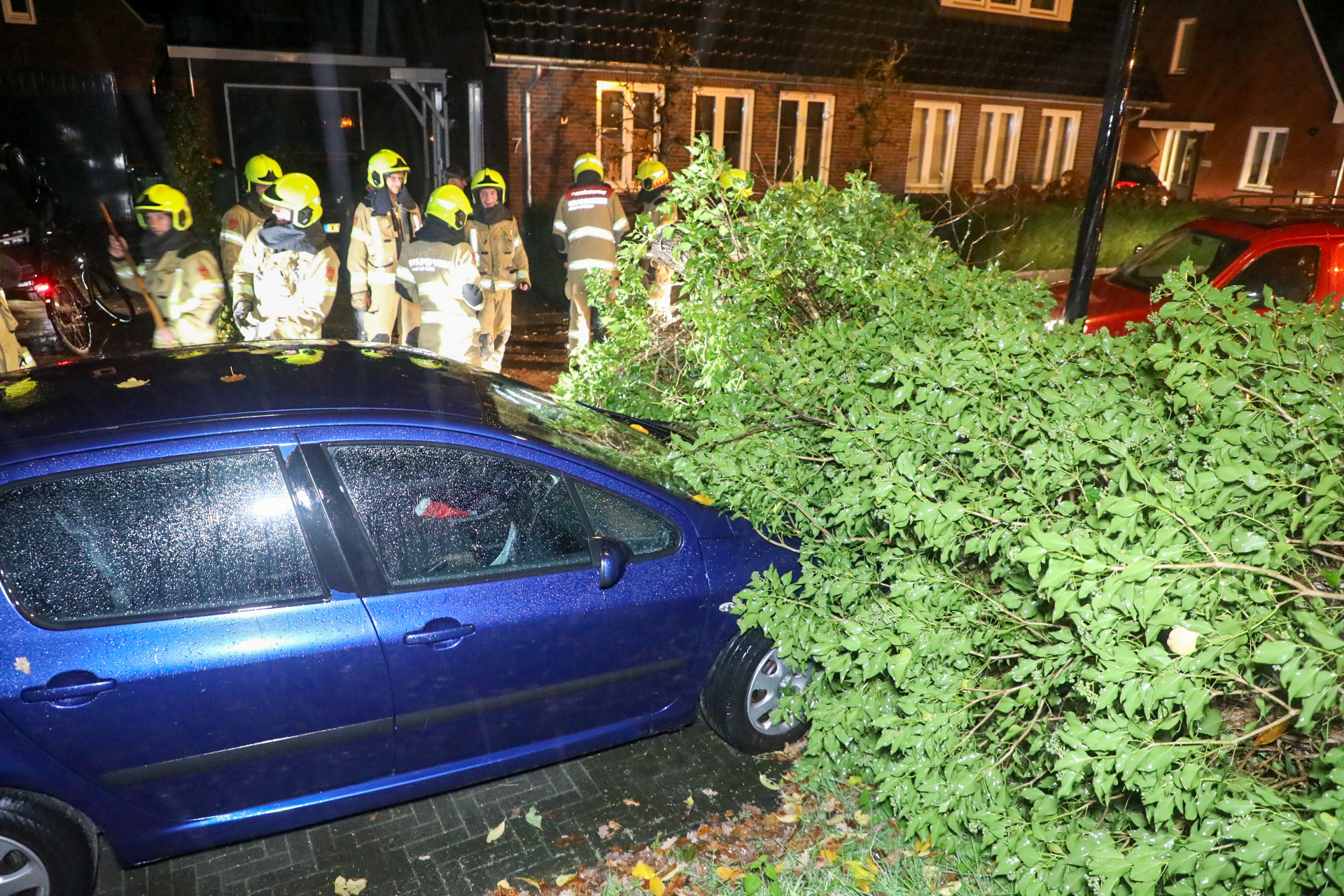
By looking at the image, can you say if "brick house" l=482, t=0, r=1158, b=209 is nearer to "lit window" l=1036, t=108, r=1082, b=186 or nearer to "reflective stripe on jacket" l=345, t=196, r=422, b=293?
"lit window" l=1036, t=108, r=1082, b=186

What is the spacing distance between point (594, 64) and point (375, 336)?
907 centimetres

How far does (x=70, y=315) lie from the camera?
356 inches

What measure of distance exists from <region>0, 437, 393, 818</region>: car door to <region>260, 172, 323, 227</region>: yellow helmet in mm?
4340

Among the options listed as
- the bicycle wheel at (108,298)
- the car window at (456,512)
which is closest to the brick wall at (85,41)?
the bicycle wheel at (108,298)

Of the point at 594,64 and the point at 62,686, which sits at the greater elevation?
the point at 594,64

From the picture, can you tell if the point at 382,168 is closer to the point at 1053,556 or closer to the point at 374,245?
the point at 374,245

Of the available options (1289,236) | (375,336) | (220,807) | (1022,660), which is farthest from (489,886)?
(1289,236)

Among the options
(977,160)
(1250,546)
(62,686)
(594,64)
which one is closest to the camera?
(1250,546)

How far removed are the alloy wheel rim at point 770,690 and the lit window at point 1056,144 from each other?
21.2m

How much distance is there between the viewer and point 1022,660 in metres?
2.61

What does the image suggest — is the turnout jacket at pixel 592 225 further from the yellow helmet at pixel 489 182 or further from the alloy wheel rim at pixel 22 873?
the alloy wheel rim at pixel 22 873

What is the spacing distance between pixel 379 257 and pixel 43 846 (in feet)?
18.1

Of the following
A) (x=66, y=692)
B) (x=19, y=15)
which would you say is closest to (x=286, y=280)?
(x=66, y=692)

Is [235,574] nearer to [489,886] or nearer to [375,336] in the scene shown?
[489,886]
